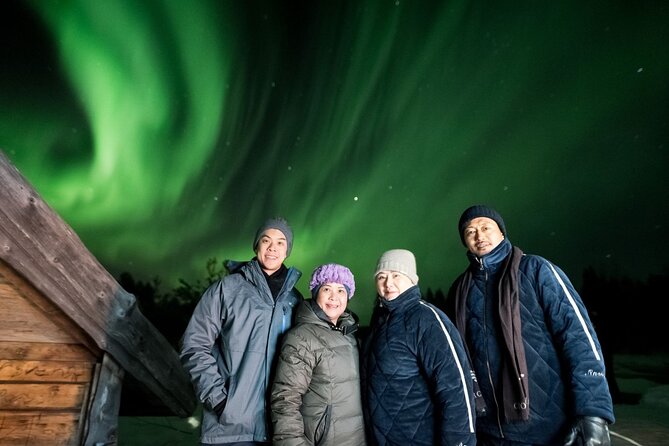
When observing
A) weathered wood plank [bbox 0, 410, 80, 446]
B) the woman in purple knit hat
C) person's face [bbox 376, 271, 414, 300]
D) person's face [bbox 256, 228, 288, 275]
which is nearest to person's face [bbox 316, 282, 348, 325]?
the woman in purple knit hat

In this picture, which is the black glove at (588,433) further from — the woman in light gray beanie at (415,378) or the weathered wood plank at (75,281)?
the weathered wood plank at (75,281)

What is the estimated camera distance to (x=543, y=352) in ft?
7.34

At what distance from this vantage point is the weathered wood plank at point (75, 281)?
2.15 m

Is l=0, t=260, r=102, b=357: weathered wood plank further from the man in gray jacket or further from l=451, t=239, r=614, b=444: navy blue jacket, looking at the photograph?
l=451, t=239, r=614, b=444: navy blue jacket

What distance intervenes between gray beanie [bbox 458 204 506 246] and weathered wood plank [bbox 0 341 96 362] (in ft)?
8.84

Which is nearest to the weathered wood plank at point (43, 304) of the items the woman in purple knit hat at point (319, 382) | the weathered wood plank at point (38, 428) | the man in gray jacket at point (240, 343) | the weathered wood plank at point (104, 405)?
the weathered wood plank at point (104, 405)

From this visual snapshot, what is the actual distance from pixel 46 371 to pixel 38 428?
36 cm

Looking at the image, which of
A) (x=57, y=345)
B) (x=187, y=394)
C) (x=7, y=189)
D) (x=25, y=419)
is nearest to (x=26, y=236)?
(x=7, y=189)

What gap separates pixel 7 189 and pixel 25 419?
1563 mm

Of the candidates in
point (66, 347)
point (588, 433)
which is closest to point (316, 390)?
point (588, 433)

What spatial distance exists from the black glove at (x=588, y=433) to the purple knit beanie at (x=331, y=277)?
1.40 m

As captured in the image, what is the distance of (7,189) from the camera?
211 cm

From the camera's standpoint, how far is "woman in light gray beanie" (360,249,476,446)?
6.79ft

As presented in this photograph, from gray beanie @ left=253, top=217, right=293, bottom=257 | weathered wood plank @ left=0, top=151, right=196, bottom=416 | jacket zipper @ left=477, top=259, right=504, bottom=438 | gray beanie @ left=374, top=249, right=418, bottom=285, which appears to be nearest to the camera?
weathered wood plank @ left=0, top=151, right=196, bottom=416
